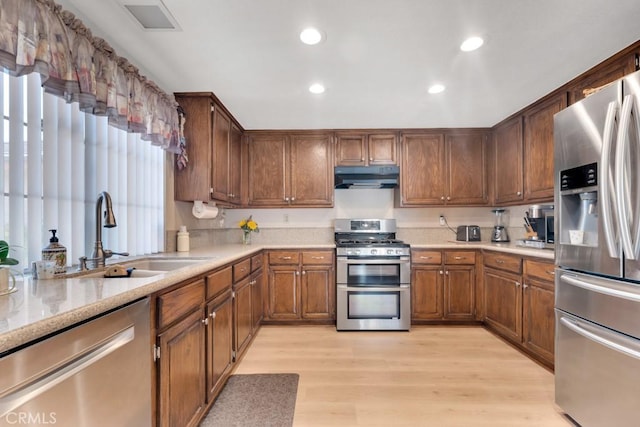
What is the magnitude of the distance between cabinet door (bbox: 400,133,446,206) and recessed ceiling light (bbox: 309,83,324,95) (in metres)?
1.51

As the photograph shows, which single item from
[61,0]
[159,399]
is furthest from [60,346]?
[61,0]

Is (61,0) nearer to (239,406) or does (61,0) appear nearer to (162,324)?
(162,324)

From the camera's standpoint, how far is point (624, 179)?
1.40m

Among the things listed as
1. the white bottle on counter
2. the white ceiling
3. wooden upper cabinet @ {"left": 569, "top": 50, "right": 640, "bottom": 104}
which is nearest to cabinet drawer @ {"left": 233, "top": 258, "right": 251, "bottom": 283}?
the white bottle on counter

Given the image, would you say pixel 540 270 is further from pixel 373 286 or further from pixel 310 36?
pixel 310 36

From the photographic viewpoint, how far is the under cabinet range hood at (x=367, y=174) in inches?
142

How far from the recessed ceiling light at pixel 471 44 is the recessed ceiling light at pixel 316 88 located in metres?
1.05

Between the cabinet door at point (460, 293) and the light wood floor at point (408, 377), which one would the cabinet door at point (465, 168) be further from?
the light wood floor at point (408, 377)

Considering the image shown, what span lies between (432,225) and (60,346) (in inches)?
150

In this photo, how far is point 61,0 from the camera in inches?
60.3

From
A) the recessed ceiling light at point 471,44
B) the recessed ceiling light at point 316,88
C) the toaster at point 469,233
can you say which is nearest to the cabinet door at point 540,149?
the toaster at point 469,233

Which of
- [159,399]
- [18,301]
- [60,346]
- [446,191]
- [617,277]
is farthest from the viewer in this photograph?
[446,191]

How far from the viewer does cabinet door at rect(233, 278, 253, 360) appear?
7.77 ft

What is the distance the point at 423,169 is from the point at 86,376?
11.6 feet
